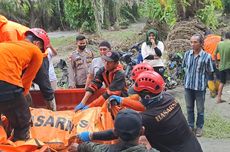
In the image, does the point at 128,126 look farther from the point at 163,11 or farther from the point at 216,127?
the point at 163,11

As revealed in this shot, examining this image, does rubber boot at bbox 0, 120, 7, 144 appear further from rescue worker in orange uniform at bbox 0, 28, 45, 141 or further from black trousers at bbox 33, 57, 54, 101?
black trousers at bbox 33, 57, 54, 101

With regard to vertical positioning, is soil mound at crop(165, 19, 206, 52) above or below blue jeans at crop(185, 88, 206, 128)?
above

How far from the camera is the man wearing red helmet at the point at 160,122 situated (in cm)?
368

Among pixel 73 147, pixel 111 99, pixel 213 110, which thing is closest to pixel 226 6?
pixel 213 110

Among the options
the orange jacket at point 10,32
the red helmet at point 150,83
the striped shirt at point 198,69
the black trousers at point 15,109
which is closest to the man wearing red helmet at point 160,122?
the red helmet at point 150,83

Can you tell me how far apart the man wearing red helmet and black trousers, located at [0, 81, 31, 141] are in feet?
1.80

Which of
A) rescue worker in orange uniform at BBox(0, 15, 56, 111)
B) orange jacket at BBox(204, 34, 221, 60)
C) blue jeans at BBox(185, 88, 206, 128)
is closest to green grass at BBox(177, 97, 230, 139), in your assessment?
blue jeans at BBox(185, 88, 206, 128)

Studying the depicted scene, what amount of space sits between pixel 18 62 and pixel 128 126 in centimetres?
160

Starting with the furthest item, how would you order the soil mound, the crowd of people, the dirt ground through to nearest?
the soil mound → the dirt ground → the crowd of people

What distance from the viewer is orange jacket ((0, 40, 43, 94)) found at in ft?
13.2

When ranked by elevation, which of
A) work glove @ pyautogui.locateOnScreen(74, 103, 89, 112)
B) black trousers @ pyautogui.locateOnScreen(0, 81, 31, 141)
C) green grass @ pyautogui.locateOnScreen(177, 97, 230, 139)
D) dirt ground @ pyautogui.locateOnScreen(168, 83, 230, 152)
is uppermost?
black trousers @ pyautogui.locateOnScreen(0, 81, 31, 141)

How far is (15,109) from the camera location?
13.1 feet

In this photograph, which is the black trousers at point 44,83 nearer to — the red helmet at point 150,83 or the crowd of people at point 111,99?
the crowd of people at point 111,99

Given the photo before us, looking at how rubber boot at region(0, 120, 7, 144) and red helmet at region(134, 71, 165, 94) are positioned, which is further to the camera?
red helmet at region(134, 71, 165, 94)
